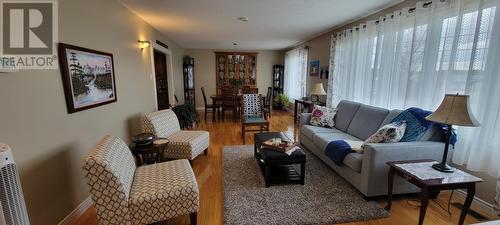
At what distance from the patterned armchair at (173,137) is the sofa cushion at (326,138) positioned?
5.43ft

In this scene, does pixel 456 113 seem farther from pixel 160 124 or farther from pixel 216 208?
pixel 160 124

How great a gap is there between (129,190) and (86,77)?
125 cm

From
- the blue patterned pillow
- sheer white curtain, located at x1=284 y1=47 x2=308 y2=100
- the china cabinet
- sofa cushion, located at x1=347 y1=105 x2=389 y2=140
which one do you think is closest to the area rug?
sofa cushion, located at x1=347 y1=105 x2=389 y2=140

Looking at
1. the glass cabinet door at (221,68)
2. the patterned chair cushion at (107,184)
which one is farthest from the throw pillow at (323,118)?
the glass cabinet door at (221,68)

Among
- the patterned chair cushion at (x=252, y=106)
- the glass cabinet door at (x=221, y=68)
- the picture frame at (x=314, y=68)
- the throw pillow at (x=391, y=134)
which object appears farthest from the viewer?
the glass cabinet door at (x=221, y=68)

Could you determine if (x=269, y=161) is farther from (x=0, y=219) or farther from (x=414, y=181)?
(x=0, y=219)

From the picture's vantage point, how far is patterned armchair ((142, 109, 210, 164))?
294 cm

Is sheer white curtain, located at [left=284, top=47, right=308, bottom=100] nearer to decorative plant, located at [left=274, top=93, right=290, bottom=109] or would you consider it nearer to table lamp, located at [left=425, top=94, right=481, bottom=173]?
decorative plant, located at [left=274, top=93, right=290, bottom=109]

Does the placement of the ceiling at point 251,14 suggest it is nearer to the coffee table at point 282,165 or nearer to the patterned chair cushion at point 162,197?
the coffee table at point 282,165

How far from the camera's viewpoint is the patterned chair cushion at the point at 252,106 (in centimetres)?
466

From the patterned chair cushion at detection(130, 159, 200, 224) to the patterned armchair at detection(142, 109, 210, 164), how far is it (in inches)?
41.8

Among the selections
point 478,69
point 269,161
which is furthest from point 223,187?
point 478,69

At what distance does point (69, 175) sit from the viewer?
6.39ft

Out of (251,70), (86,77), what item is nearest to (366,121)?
(86,77)
